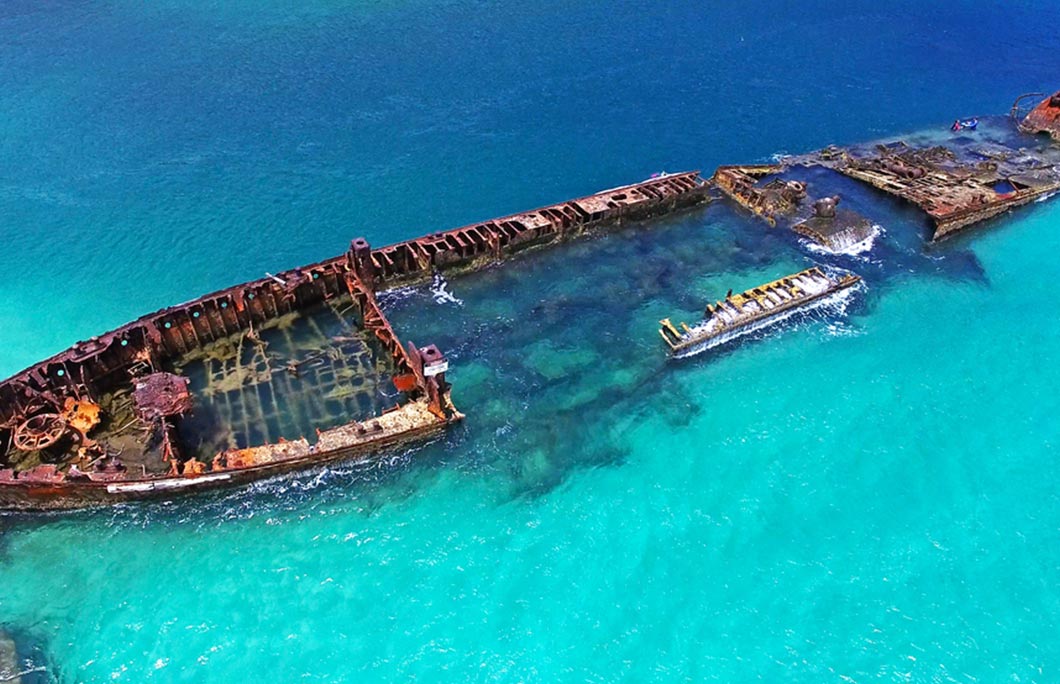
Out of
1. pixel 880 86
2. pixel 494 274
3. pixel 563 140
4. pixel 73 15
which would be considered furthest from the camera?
pixel 73 15

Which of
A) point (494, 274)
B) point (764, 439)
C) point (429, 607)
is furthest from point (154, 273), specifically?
point (764, 439)

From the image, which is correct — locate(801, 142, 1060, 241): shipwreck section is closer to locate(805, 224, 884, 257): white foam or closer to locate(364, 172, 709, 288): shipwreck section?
locate(805, 224, 884, 257): white foam

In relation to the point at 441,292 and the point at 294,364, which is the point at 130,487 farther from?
the point at 441,292

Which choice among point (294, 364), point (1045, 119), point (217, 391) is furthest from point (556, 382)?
point (1045, 119)

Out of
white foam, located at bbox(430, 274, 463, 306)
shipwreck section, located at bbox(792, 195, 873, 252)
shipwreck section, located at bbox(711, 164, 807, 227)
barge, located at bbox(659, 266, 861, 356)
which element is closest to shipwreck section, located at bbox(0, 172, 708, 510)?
white foam, located at bbox(430, 274, 463, 306)

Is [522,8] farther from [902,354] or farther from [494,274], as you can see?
[902,354]
